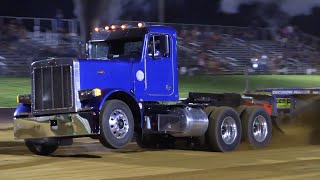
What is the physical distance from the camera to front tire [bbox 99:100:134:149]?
11.5 metres

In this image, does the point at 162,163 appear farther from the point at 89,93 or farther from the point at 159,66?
the point at 159,66

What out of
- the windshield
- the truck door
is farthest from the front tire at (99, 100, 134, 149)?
the windshield

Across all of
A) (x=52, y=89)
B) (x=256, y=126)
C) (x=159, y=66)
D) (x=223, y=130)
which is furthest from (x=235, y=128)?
(x=52, y=89)

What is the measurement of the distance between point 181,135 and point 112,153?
147cm

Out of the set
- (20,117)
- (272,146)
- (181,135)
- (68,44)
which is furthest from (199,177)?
(68,44)

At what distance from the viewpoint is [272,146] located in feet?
48.4

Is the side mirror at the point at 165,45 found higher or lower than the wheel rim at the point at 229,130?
higher

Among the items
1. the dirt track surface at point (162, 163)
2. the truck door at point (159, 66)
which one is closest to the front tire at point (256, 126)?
the dirt track surface at point (162, 163)

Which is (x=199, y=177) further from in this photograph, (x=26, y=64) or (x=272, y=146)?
(x=26, y=64)

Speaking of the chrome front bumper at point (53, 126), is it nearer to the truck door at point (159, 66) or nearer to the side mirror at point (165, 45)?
the truck door at point (159, 66)

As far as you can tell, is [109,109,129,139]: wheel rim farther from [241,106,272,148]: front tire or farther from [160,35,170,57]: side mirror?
[241,106,272,148]: front tire

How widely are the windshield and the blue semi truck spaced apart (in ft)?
0.07

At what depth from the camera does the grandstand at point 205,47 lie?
96.9 feet

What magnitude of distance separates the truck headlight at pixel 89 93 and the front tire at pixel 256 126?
3943 millimetres
